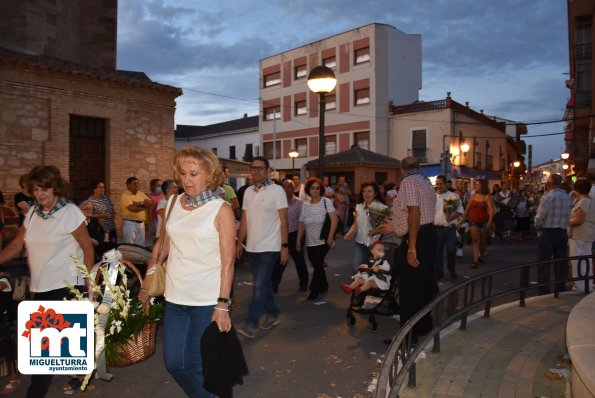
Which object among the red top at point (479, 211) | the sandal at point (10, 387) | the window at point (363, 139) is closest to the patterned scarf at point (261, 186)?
the sandal at point (10, 387)

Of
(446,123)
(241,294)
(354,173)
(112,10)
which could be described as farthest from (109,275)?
(446,123)

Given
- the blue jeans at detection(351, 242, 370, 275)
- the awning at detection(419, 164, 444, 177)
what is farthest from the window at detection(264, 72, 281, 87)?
the blue jeans at detection(351, 242, 370, 275)

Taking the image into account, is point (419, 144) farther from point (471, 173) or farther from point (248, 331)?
point (248, 331)

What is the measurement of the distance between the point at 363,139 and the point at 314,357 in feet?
108

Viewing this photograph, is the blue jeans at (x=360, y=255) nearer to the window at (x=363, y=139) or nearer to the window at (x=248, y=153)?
the window at (x=363, y=139)

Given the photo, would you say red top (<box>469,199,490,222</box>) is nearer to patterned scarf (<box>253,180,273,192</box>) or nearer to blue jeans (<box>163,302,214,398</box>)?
patterned scarf (<box>253,180,273,192</box>)

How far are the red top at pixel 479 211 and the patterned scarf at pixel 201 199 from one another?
8.76 metres

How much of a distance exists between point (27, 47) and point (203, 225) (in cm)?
1476

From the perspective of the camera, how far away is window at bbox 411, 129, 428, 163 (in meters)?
34.3

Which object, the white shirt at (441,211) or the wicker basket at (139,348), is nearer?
the wicker basket at (139,348)

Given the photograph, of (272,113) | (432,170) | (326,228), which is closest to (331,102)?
(272,113)

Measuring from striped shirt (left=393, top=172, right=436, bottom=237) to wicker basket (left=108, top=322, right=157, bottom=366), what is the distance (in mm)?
2739

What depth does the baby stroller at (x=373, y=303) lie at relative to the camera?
19.4ft

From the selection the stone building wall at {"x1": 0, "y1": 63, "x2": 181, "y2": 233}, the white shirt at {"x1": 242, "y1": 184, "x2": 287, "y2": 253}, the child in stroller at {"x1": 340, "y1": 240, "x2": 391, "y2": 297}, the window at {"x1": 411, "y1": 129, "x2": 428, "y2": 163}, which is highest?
the window at {"x1": 411, "y1": 129, "x2": 428, "y2": 163}
